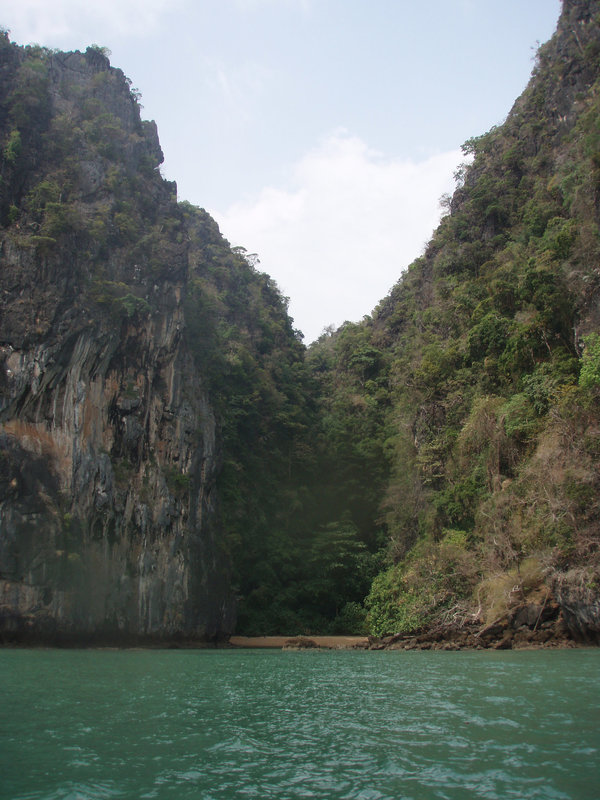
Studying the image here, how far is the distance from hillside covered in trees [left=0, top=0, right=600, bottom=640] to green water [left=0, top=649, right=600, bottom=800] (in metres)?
9.13

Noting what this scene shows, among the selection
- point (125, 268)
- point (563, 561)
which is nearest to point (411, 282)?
point (125, 268)

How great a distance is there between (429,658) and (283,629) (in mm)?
16859

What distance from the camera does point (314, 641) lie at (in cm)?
2903

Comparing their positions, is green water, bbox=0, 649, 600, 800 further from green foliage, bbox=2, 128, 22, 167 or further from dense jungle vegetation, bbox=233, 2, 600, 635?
→ green foliage, bbox=2, 128, 22, 167

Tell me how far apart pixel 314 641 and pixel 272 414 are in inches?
688

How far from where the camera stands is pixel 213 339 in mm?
40906

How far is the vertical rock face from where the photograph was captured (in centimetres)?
2619

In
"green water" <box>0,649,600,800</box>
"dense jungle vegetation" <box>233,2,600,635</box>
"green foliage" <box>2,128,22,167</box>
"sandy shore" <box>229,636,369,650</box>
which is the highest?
"green foliage" <box>2,128,22,167</box>

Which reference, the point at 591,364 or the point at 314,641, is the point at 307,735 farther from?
the point at 314,641

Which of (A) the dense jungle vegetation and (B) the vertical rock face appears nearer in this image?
(A) the dense jungle vegetation

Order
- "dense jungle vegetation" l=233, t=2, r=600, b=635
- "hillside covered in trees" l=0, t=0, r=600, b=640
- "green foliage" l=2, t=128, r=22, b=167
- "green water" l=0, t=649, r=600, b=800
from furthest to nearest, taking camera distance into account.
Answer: "green foliage" l=2, t=128, r=22, b=167 → "hillside covered in trees" l=0, t=0, r=600, b=640 → "dense jungle vegetation" l=233, t=2, r=600, b=635 → "green water" l=0, t=649, r=600, b=800

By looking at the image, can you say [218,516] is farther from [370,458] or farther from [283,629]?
[370,458]

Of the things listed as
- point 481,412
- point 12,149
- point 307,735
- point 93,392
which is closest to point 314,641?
point 481,412

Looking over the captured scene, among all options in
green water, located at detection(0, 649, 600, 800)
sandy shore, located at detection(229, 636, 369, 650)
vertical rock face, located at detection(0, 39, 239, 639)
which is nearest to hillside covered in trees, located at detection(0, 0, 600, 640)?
vertical rock face, located at detection(0, 39, 239, 639)
